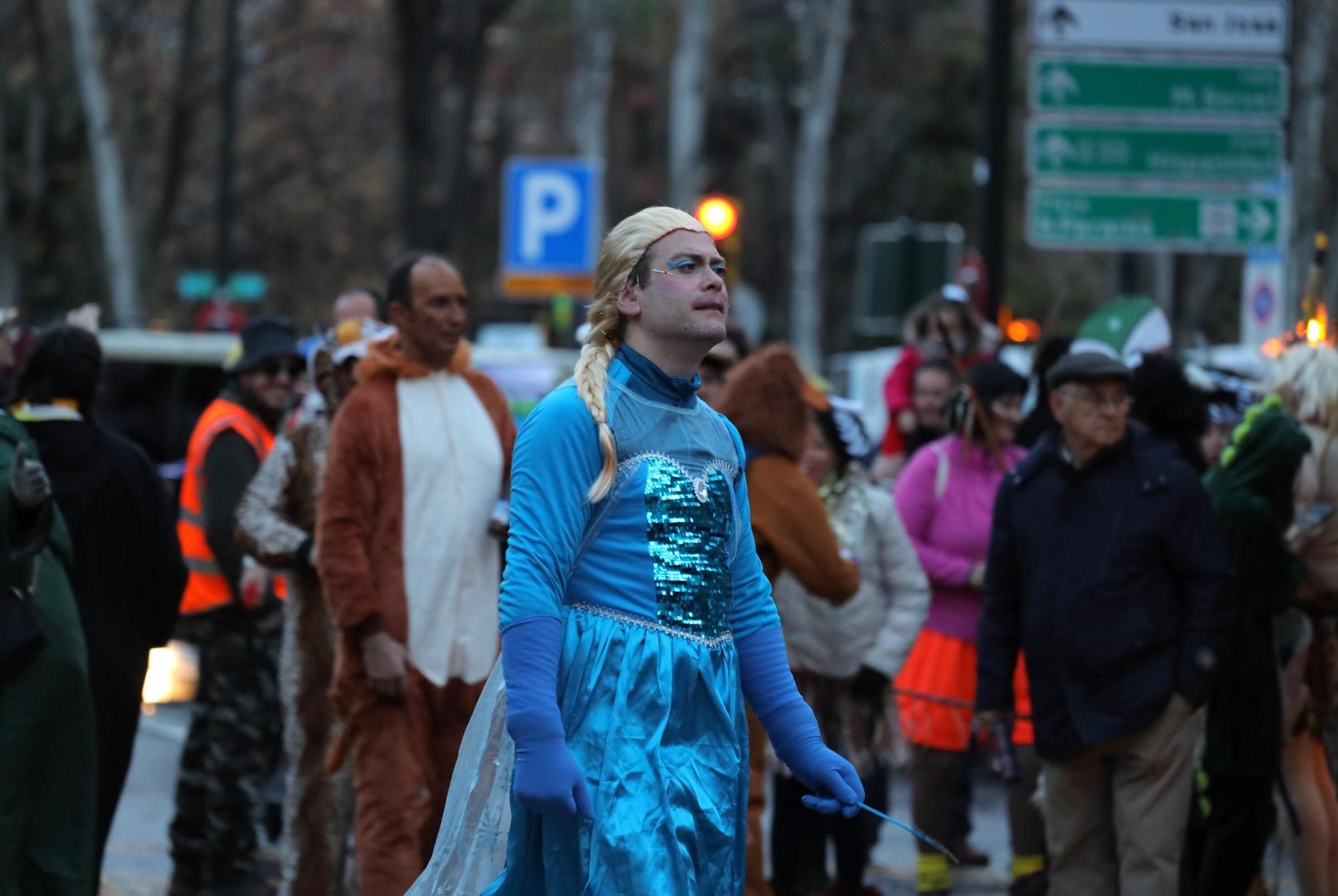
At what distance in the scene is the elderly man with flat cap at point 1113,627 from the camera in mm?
6914

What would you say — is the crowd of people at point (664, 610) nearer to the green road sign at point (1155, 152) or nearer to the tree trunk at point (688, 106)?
the green road sign at point (1155, 152)

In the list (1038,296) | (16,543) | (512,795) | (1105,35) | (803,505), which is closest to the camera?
(512,795)

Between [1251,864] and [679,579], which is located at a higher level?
[679,579]

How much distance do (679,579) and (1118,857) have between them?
295 cm

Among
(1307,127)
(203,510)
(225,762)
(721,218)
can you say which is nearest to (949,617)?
(225,762)

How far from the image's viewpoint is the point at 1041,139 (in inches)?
550

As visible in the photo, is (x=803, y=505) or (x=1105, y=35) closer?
(x=803, y=505)

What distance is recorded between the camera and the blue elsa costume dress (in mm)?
4504

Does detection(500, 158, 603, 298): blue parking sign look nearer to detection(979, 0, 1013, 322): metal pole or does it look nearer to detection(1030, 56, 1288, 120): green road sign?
detection(979, 0, 1013, 322): metal pole

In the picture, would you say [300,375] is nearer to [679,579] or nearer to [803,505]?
[803,505]

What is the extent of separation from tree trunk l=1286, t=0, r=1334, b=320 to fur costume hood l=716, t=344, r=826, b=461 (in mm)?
13006

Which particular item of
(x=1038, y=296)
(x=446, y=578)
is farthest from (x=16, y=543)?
(x=1038, y=296)

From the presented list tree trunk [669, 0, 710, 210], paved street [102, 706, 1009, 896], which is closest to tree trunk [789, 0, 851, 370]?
tree trunk [669, 0, 710, 210]

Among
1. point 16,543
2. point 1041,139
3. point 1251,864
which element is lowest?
point 1251,864
